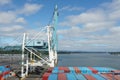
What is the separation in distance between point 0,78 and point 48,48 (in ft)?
93.7

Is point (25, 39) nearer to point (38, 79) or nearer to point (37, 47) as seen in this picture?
point (37, 47)

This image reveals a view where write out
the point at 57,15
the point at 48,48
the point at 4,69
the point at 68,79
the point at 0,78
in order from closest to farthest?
1. the point at 68,79
2. the point at 0,78
3. the point at 4,69
4. the point at 48,48
5. the point at 57,15

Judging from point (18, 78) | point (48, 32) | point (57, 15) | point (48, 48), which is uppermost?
point (57, 15)

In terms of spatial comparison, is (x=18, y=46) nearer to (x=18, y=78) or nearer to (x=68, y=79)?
(x=18, y=78)

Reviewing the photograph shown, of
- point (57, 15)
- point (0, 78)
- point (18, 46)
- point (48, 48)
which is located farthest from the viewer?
point (57, 15)

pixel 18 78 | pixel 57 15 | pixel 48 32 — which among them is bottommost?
pixel 18 78

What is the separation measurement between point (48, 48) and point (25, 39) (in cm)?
813

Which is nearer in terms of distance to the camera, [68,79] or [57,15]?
[68,79]

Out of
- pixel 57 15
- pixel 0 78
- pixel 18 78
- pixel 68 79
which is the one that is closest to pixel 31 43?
pixel 18 78

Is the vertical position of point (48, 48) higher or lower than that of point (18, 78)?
higher

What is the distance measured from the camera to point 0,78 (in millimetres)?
41312

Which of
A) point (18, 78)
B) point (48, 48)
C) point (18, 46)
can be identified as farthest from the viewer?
point (18, 46)

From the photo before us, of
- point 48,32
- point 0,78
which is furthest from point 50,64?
point 0,78

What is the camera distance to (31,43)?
65.9 m
